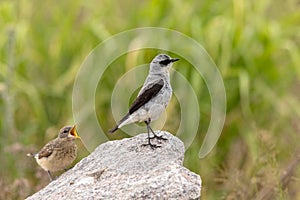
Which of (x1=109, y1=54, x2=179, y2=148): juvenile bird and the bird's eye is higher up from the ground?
the bird's eye

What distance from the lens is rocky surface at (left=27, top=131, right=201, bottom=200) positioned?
3.62m

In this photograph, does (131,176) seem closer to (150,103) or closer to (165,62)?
(150,103)

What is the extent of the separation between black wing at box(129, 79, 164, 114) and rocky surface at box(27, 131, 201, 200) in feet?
0.77

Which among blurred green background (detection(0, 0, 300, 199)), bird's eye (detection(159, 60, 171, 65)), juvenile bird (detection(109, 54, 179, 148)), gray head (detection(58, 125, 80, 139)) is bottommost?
juvenile bird (detection(109, 54, 179, 148))

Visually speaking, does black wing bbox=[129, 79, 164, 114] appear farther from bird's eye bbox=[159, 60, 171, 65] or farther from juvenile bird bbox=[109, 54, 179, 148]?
bird's eye bbox=[159, 60, 171, 65]

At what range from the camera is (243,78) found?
27.1ft

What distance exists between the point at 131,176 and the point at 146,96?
0.61 m

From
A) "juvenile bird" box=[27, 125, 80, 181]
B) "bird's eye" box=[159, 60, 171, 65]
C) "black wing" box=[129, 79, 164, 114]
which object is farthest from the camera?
"juvenile bird" box=[27, 125, 80, 181]

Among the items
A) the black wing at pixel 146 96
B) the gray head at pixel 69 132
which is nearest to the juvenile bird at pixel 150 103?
the black wing at pixel 146 96

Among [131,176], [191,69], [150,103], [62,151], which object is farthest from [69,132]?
[191,69]

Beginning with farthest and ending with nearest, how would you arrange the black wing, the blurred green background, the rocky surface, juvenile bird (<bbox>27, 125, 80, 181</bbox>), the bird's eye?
the blurred green background → juvenile bird (<bbox>27, 125, 80, 181</bbox>) → the bird's eye → the black wing → the rocky surface

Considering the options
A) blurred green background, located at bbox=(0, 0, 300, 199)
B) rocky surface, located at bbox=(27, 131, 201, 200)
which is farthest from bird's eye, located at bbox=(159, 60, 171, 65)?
blurred green background, located at bbox=(0, 0, 300, 199)

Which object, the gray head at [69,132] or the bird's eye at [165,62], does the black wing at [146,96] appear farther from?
the gray head at [69,132]

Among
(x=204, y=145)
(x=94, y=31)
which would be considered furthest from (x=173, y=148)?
(x=94, y=31)
